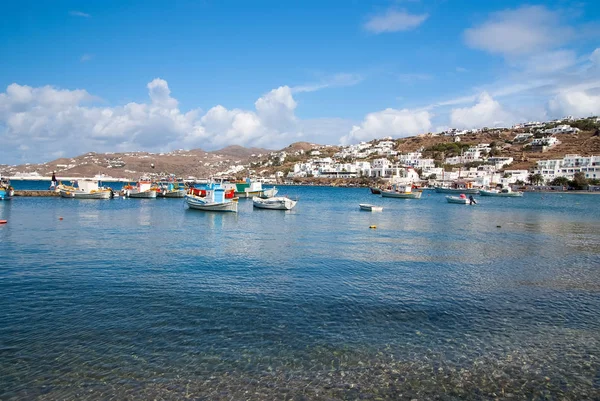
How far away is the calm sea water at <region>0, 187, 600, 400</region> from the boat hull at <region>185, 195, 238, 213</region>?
2130 cm

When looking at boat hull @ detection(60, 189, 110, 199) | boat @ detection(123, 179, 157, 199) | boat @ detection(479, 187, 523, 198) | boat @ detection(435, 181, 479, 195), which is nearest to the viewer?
boat hull @ detection(60, 189, 110, 199)

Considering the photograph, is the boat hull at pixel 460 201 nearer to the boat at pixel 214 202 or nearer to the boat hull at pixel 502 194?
the boat hull at pixel 502 194

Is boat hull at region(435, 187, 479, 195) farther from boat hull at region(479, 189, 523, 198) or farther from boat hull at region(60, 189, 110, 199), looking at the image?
boat hull at region(60, 189, 110, 199)

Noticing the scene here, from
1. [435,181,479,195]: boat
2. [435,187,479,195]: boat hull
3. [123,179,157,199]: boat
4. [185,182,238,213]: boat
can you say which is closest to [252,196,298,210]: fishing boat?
[185,182,238,213]: boat

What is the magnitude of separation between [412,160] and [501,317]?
555 ft

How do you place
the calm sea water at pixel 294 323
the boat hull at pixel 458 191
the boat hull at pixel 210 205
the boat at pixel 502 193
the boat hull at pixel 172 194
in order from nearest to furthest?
the calm sea water at pixel 294 323, the boat hull at pixel 210 205, the boat hull at pixel 172 194, the boat at pixel 502 193, the boat hull at pixel 458 191

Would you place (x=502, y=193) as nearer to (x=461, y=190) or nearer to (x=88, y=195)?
(x=461, y=190)

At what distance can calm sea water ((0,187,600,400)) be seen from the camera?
303 inches

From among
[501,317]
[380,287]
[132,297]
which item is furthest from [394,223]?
[132,297]

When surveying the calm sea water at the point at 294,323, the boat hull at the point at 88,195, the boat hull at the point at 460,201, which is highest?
the boat hull at the point at 88,195

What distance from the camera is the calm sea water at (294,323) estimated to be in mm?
7684

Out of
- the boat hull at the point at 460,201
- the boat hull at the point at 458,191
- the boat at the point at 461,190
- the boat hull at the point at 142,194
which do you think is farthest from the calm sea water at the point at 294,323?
the boat at the point at 461,190

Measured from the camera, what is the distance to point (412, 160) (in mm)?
174125

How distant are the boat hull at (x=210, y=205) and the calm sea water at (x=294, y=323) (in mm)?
21302
